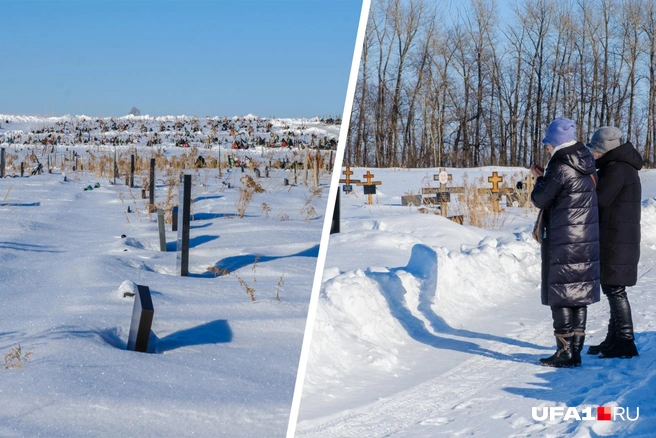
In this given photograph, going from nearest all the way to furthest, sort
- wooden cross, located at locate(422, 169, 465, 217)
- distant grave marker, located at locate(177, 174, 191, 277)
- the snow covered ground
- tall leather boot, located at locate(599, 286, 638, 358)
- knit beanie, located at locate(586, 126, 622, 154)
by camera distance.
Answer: the snow covered ground, tall leather boot, located at locate(599, 286, 638, 358), knit beanie, located at locate(586, 126, 622, 154), distant grave marker, located at locate(177, 174, 191, 277), wooden cross, located at locate(422, 169, 465, 217)

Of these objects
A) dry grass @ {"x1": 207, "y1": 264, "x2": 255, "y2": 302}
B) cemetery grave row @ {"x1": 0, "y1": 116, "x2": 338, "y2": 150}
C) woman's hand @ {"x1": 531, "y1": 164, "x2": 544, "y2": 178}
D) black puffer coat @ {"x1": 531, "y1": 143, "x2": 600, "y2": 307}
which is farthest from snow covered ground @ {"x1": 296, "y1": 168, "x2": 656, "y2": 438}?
cemetery grave row @ {"x1": 0, "y1": 116, "x2": 338, "y2": 150}

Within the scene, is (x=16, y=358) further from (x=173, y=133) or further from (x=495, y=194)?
(x=173, y=133)

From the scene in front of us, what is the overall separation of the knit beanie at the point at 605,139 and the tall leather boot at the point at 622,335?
0.81 metres

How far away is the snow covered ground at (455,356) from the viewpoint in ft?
10.5

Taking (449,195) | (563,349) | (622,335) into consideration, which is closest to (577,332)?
(563,349)

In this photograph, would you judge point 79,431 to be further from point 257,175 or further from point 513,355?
point 257,175

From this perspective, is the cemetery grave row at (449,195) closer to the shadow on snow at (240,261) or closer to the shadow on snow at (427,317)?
the shadow on snow at (240,261)

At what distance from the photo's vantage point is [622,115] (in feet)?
30.6

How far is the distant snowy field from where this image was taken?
325 centimetres

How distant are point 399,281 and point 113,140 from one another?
91.5 ft

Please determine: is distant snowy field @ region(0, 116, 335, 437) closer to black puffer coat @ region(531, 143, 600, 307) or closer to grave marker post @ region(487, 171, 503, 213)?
black puffer coat @ region(531, 143, 600, 307)

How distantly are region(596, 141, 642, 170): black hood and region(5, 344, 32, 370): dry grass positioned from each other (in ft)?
9.93

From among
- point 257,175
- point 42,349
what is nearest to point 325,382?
point 42,349

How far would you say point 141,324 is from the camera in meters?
4.00
